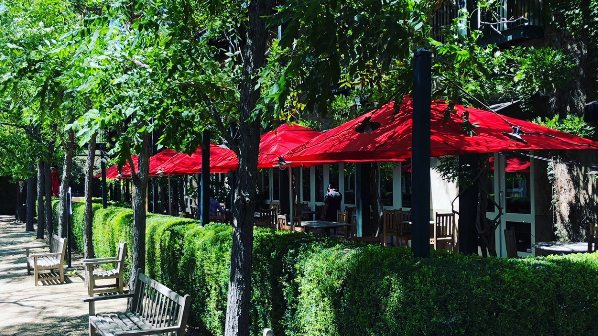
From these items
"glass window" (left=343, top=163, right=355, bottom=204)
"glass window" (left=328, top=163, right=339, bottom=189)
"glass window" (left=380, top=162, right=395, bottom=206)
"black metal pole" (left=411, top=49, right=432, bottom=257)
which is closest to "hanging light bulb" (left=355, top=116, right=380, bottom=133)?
"black metal pole" (left=411, top=49, right=432, bottom=257)

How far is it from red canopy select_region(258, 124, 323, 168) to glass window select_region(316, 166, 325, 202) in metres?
8.99

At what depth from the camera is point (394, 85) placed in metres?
7.71

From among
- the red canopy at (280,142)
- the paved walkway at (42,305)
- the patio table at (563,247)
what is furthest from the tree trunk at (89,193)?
the patio table at (563,247)

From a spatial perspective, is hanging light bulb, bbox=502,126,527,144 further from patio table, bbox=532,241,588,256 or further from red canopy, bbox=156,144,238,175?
red canopy, bbox=156,144,238,175

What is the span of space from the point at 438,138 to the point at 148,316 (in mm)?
3937

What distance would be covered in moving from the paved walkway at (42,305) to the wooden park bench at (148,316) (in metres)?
1.47

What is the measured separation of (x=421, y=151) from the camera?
471cm

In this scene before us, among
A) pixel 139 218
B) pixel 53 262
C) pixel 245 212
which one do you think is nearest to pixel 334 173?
pixel 53 262

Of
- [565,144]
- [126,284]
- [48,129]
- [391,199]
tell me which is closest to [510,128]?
[565,144]

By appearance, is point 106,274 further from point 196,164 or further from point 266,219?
point 266,219

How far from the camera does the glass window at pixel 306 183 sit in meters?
21.7

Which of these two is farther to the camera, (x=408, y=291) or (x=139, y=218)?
(x=139, y=218)

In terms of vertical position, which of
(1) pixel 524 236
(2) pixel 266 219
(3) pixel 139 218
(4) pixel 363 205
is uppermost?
(4) pixel 363 205

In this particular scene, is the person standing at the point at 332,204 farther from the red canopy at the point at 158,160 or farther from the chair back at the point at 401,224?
the red canopy at the point at 158,160
